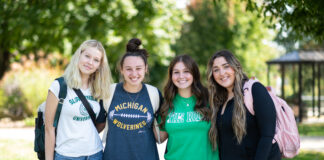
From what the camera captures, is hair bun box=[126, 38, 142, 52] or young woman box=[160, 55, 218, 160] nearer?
young woman box=[160, 55, 218, 160]

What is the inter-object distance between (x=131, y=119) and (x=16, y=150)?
504 centimetres

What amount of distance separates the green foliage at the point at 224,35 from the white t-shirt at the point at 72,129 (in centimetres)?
1884

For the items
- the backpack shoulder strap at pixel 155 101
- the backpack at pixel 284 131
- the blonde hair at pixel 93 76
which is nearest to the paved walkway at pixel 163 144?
the backpack shoulder strap at pixel 155 101

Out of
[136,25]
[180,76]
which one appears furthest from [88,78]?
[136,25]

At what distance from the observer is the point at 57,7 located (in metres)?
9.24

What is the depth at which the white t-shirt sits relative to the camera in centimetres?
319

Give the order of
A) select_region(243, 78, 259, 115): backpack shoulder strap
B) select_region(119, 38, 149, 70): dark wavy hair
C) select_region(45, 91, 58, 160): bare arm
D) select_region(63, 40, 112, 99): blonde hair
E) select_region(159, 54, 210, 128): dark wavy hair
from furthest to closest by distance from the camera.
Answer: select_region(119, 38, 149, 70): dark wavy hair, select_region(159, 54, 210, 128): dark wavy hair, select_region(63, 40, 112, 99): blonde hair, select_region(45, 91, 58, 160): bare arm, select_region(243, 78, 259, 115): backpack shoulder strap

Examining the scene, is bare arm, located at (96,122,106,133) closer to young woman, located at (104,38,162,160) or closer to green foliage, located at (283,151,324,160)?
young woman, located at (104,38,162,160)

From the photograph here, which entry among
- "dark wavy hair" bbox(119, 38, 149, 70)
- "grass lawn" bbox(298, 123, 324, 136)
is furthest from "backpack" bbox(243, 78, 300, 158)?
"grass lawn" bbox(298, 123, 324, 136)

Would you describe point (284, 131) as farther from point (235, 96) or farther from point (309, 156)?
point (309, 156)

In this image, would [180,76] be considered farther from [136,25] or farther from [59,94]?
[136,25]

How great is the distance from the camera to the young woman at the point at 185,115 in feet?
11.0

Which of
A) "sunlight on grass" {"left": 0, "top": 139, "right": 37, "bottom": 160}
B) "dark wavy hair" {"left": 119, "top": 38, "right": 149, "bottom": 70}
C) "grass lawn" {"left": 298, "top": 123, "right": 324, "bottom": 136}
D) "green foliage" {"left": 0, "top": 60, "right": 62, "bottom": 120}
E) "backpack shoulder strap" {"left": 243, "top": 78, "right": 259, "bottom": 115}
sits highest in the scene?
"dark wavy hair" {"left": 119, "top": 38, "right": 149, "bottom": 70}

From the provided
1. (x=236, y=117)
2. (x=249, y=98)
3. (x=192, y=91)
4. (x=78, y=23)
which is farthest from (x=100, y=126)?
(x=78, y=23)
